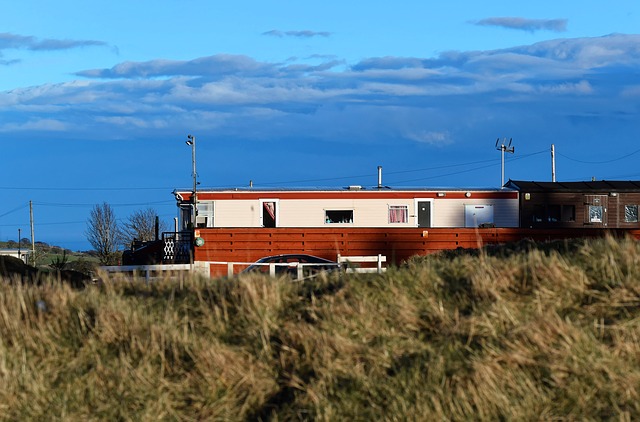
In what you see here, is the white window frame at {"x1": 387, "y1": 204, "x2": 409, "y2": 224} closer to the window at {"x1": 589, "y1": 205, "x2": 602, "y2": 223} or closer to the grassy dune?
the window at {"x1": 589, "y1": 205, "x2": 602, "y2": 223}

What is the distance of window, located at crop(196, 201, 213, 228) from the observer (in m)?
40.9

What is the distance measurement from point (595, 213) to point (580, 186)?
5.31 feet

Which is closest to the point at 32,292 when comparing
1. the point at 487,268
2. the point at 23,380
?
the point at 23,380

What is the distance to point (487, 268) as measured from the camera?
26.2 ft

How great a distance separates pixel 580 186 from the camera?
43.5m

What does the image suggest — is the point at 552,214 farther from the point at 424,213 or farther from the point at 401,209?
the point at 401,209

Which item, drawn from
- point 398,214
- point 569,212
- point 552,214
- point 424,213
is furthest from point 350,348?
point 569,212

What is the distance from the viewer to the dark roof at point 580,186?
4216 centimetres

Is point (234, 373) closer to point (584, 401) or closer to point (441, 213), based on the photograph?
point (584, 401)

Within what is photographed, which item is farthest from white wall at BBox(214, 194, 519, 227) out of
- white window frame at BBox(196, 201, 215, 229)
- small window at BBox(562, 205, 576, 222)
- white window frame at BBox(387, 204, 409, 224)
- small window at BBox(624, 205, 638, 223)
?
small window at BBox(624, 205, 638, 223)

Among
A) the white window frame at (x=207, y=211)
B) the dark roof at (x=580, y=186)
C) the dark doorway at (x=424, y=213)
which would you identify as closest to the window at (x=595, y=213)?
the dark roof at (x=580, y=186)

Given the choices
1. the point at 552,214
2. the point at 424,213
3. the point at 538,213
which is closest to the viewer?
the point at 424,213

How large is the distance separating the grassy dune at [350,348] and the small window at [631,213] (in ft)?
121

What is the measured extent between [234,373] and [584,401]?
9.18ft
